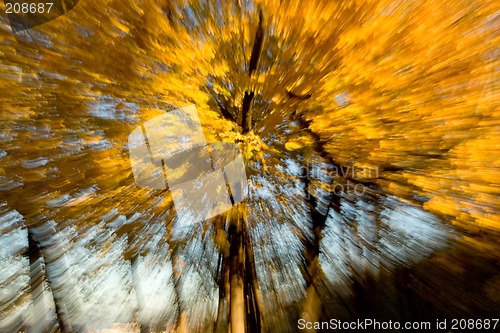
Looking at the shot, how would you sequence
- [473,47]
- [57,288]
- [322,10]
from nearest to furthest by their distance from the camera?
[473,47], [322,10], [57,288]

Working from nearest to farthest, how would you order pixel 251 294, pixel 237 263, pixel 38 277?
1. pixel 251 294
2. pixel 237 263
3. pixel 38 277

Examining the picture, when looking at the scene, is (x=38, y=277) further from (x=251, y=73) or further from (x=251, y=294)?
(x=251, y=73)

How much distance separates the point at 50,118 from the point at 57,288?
4.88 metres

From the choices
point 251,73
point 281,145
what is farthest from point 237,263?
point 251,73

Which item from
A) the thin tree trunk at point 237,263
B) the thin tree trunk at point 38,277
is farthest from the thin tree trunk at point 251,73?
the thin tree trunk at point 38,277

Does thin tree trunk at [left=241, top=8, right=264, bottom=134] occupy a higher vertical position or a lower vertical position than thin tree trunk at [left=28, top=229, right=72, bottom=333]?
higher

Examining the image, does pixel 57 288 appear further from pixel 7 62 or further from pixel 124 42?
pixel 124 42

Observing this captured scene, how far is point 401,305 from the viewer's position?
5.03 meters

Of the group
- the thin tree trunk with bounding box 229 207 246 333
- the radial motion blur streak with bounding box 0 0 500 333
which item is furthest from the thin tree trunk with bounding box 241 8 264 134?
the thin tree trunk with bounding box 229 207 246 333

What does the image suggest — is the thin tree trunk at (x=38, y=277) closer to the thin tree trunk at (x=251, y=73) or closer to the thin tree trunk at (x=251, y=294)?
the thin tree trunk at (x=251, y=294)

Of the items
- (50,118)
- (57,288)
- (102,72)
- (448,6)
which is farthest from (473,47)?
(57,288)

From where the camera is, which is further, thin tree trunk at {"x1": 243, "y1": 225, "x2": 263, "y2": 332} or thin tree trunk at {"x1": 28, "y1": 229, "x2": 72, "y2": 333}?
thin tree trunk at {"x1": 28, "y1": 229, "x2": 72, "y2": 333}

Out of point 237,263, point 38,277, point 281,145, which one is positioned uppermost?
point 281,145

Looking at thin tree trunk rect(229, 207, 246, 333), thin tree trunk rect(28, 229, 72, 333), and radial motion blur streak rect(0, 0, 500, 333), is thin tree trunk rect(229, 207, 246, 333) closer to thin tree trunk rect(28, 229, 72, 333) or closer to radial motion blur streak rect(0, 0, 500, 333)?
radial motion blur streak rect(0, 0, 500, 333)
